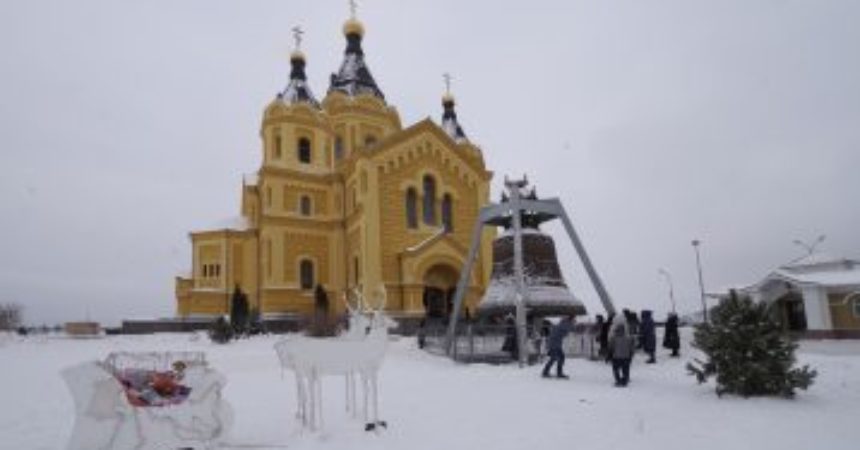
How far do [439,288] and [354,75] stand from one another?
16089 millimetres

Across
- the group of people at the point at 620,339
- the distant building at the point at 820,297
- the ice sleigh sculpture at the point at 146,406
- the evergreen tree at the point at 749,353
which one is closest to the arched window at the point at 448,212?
the distant building at the point at 820,297

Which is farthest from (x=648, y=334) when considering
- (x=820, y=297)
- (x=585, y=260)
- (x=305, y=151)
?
(x=305, y=151)

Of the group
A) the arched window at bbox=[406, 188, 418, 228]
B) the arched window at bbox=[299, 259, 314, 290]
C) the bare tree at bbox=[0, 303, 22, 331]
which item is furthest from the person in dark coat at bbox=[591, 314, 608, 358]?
the bare tree at bbox=[0, 303, 22, 331]

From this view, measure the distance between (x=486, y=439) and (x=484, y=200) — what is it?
103 feet

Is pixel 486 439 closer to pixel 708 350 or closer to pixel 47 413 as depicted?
pixel 708 350

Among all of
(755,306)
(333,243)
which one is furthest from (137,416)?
(333,243)

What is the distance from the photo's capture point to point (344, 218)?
1513 inches

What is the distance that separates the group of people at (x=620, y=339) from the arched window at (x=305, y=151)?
2606cm

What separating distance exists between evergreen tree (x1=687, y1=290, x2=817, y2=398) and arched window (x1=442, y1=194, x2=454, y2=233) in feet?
86.3

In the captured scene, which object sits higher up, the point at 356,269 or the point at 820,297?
the point at 356,269

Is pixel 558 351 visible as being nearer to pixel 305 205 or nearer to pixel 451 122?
pixel 305 205

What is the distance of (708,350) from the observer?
1086 centimetres

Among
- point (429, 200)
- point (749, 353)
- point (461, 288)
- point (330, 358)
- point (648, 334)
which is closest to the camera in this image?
point (330, 358)

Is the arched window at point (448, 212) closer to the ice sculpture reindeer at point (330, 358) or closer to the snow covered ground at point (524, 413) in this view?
the snow covered ground at point (524, 413)
